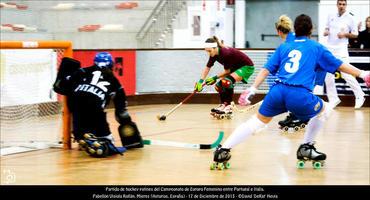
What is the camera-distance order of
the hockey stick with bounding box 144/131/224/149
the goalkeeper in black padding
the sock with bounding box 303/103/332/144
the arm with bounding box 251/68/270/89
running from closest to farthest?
the arm with bounding box 251/68/270/89, the sock with bounding box 303/103/332/144, the goalkeeper in black padding, the hockey stick with bounding box 144/131/224/149

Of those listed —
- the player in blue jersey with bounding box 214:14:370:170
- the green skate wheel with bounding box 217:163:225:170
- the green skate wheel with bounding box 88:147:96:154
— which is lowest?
the green skate wheel with bounding box 217:163:225:170

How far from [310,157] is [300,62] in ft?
3.14

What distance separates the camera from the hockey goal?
8.16 metres

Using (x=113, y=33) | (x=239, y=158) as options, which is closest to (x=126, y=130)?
(x=239, y=158)

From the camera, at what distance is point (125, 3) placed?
21109mm

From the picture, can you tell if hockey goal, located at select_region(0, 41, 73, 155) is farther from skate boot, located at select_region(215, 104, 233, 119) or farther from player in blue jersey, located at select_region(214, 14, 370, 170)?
skate boot, located at select_region(215, 104, 233, 119)

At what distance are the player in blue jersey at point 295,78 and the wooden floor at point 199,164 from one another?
46 cm

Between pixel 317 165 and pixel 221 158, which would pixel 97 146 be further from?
pixel 317 165

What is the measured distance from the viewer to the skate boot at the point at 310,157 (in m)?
6.77

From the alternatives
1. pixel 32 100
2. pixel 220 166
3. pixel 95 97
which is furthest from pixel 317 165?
pixel 32 100

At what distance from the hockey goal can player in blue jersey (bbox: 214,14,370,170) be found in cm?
→ 255

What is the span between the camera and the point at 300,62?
6.45 meters

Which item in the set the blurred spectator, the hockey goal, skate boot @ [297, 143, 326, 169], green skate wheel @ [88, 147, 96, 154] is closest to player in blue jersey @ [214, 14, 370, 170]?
skate boot @ [297, 143, 326, 169]

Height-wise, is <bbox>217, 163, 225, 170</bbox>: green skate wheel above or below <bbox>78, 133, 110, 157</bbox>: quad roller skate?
below
